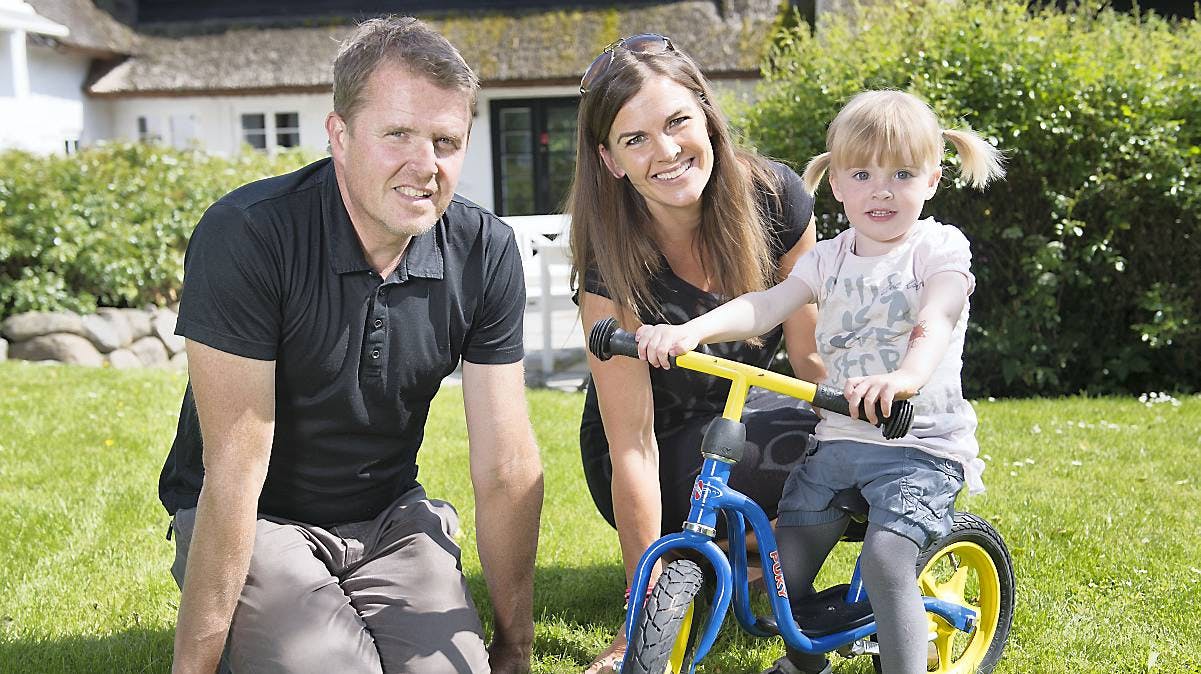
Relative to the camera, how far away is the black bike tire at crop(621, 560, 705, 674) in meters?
2.37

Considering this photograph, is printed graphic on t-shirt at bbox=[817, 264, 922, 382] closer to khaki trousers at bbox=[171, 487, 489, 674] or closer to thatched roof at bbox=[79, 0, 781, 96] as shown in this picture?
khaki trousers at bbox=[171, 487, 489, 674]

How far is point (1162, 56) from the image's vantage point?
22.7ft

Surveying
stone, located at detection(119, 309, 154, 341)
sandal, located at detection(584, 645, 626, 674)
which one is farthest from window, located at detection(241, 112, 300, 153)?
sandal, located at detection(584, 645, 626, 674)

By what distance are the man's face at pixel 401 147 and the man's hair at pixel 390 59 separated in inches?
0.6

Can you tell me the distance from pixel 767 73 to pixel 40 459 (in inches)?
200

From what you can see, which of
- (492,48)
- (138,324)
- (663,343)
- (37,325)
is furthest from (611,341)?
(492,48)

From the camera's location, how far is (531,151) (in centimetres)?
1622

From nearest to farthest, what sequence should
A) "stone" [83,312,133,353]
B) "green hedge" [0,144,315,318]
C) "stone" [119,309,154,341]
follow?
"stone" [83,312,133,353] < "green hedge" [0,144,315,318] < "stone" [119,309,154,341]

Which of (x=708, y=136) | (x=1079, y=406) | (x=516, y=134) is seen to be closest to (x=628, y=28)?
(x=516, y=134)

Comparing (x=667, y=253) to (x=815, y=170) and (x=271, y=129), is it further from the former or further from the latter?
(x=271, y=129)

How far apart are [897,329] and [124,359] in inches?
292

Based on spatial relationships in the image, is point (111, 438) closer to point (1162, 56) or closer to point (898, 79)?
point (898, 79)

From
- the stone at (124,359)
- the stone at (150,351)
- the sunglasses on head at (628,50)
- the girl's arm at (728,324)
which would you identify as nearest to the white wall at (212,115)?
the stone at (150,351)

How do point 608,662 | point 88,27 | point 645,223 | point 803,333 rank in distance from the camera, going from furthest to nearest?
1. point 88,27
2. point 803,333
3. point 645,223
4. point 608,662
